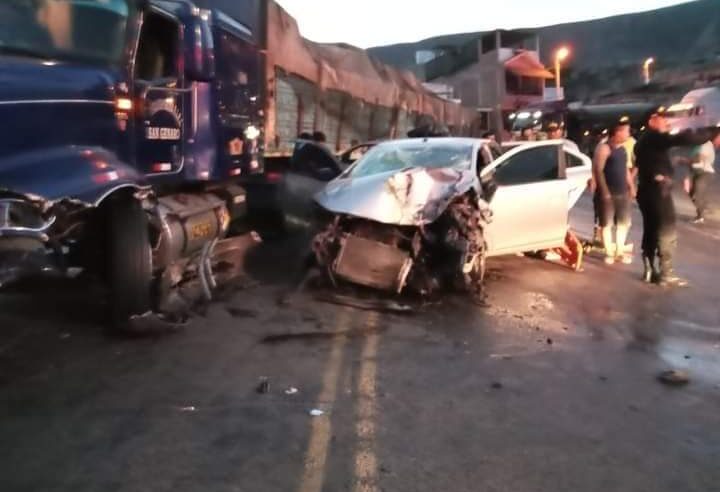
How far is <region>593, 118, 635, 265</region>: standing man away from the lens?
991 centimetres

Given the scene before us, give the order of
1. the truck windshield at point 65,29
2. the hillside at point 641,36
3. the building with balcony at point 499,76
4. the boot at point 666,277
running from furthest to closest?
the hillside at point 641,36
the building with balcony at point 499,76
the boot at point 666,277
the truck windshield at point 65,29

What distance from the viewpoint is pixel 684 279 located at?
9219mm

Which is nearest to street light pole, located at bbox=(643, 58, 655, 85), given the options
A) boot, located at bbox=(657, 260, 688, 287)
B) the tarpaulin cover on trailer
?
the tarpaulin cover on trailer

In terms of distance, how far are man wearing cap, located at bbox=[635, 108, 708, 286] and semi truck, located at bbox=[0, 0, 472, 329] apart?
4.37 metres

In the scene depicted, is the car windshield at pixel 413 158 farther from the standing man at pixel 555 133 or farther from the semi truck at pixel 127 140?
the standing man at pixel 555 133

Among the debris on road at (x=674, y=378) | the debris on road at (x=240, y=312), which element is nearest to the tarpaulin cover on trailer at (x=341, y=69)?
the debris on road at (x=240, y=312)

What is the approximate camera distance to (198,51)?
723cm

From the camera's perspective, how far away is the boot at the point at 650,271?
8.88 metres

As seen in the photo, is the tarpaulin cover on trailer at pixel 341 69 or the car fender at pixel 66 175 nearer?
the car fender at pixel 66 175

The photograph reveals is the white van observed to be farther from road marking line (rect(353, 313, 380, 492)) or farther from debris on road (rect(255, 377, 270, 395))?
debris on road (rect(255, 377, 270, 395))

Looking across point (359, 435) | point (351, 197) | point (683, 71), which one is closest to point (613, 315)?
point (351, 197)

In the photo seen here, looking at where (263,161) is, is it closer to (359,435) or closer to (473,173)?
(473,173)

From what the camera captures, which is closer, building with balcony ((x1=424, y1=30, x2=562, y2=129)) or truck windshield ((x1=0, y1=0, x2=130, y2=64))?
truck windshield ((x1=0, y1=0, x2=130, y2=64))

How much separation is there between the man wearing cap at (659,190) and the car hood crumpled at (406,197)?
7.29 feet
